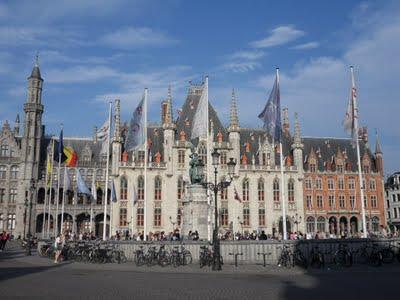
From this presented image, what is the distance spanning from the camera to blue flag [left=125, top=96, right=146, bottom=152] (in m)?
31.7

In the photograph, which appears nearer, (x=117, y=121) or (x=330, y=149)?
(x=117, y=121)

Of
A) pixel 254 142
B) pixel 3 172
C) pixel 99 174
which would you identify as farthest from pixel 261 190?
pixel 3 172

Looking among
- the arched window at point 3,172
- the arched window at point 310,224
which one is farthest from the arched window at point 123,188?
the arched window at point 310,224

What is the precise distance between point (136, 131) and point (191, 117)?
30.3 m

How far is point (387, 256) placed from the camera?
22.8 metres

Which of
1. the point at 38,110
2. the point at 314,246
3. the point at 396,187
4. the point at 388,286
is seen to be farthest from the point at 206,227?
the point at 396,187

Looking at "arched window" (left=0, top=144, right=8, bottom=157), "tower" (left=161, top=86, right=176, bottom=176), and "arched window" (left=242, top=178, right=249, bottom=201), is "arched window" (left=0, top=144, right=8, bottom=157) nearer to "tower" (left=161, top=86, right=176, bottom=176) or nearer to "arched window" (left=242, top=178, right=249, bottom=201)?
"tower" (left=161, top=86, right=176, bottom=176)

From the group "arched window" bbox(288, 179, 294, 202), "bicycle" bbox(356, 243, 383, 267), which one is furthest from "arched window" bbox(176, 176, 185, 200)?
"bicycle" bbox(356, 243, 383, 267)

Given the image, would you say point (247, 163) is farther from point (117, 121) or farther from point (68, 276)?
point (68, 276)

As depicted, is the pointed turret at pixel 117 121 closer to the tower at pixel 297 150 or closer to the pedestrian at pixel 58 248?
the tower at pixel 297 150

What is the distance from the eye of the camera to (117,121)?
57656mm

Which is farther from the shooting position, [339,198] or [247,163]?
[339,198]

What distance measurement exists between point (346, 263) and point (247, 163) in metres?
39.5

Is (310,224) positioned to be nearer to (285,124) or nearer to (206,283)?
(285,124)
